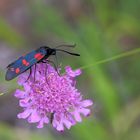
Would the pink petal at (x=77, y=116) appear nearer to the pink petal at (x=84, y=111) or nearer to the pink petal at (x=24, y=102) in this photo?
the pink petal at (x=84, y=111)

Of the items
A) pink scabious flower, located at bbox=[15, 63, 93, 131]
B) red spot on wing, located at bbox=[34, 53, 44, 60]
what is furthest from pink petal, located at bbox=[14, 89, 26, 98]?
red spot on wing, located at bbox=[34, 53, 44, 60]

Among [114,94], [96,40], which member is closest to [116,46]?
[96,40]

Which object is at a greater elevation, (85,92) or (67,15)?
(67,15)

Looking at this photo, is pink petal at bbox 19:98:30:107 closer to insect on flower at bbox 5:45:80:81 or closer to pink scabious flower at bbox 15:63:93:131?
pink scabious flower at bbox 15:63:93:131

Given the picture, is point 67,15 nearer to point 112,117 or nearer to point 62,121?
point 112,117

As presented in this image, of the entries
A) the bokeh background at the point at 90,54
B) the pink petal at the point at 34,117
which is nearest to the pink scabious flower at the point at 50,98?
the pink petal at the point at 34,117

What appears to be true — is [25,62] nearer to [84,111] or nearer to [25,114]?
[25,114]
